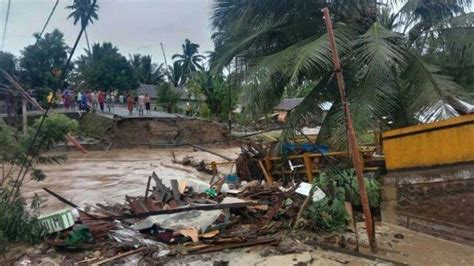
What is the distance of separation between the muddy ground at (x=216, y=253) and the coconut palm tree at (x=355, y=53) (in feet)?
6.22

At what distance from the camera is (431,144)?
6.88 meters

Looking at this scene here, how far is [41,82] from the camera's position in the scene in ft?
125

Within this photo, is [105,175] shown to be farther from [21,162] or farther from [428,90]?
[428,90]

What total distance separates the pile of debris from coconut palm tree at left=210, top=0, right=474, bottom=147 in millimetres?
1668

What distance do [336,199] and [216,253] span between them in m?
2.38

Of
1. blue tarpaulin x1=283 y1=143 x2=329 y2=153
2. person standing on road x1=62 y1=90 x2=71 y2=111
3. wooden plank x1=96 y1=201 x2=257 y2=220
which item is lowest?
wooden plank x1=96 y1=201 x2=257 y2=220

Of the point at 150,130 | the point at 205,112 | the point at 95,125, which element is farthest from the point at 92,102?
the point at 205,112

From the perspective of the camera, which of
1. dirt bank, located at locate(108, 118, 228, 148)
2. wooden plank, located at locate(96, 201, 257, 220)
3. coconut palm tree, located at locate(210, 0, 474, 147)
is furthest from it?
dirt bank, located at locate(108, 118, 228, 148)

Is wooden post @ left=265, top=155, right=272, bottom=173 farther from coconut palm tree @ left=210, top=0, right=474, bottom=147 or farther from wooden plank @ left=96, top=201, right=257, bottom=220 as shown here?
wooden plank @ left=96, top=201, right=257, bottom=220

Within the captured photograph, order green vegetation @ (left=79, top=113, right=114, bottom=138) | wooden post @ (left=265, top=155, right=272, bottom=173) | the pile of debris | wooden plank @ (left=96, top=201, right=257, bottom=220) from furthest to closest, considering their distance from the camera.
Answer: green vegetation @ (left=79, top=113, right=114, bottom=138) → wooden post @ (left=265, top=155, right=272, bottom=173) → wooden plank @ (left=96, top=201, right=257, bottom=220) → the pile of debris

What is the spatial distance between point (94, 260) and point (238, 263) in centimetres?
203

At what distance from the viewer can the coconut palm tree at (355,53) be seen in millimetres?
7778

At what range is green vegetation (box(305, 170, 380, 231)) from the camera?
704 centimetres

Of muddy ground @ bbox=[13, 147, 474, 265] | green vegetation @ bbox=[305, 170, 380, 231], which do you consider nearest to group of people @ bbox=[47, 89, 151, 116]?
muddy ground @ bbox=[13, 147, 474, 265]
